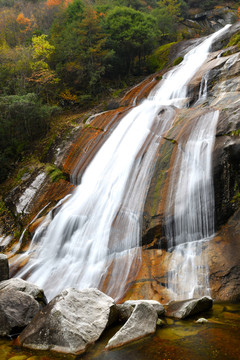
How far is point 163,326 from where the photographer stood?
5105 mm

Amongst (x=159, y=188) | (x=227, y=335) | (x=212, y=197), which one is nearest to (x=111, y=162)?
(x=159, y=188)

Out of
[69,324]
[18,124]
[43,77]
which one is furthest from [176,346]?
[43,77]

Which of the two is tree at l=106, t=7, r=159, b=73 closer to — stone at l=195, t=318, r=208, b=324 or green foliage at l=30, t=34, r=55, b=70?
green foliage at l=30, t=34, r=55, b=70

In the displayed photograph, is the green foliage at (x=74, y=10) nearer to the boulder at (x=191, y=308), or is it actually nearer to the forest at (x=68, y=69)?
the forest at (x=68, y=69)

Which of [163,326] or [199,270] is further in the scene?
[199,270]

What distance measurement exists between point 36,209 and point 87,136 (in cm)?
497

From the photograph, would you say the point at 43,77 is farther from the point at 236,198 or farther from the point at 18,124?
the point at 236,198

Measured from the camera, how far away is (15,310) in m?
5.79

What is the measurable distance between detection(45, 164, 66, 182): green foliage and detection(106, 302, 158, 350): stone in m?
9.23

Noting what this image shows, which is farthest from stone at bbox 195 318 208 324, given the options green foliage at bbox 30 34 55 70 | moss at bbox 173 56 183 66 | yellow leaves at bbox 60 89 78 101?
moss at bbox 173 56 183 66

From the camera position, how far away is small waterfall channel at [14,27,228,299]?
8234mm

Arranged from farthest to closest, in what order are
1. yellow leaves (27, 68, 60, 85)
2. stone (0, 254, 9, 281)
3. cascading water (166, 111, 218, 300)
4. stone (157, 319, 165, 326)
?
yellow leaves (27, 68, 60, 85) → stone (0, 254, 9, 281) → cascading water (166, 111, 218, 300) → stone (157, 319, 165, 326)

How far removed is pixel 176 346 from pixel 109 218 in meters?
5.68

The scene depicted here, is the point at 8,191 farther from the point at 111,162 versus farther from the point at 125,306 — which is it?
Result: the point at 125,306
